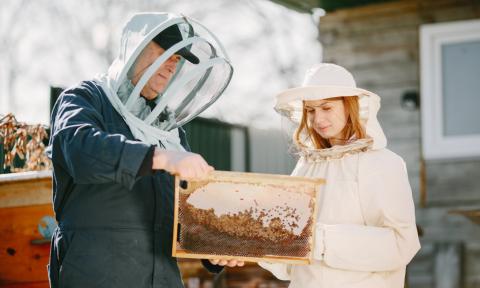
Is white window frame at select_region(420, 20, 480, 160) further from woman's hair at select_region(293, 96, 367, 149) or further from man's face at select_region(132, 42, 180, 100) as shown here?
man's face at select_region(132, 42, 180, 100)

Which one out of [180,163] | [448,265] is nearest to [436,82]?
[448,265]

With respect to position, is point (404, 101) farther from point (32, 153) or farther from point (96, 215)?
point (96, 215)

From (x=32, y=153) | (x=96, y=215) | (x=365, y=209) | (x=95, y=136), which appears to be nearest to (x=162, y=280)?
(x=96, y=215)

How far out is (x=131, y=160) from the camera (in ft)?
9.37

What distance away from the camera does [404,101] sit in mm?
8508

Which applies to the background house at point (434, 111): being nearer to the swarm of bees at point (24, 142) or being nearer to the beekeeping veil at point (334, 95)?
the swarm of bees at point (24, 142)

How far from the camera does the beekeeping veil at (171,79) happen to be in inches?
128

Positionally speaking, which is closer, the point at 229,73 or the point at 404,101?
the point at 229,73

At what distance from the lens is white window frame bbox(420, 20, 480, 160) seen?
26.9 feet

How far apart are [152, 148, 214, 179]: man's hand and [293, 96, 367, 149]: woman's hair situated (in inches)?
39.0

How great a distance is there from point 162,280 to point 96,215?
35cm

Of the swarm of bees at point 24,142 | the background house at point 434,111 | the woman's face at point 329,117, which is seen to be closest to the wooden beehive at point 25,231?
the swarm of bees at point 24,142

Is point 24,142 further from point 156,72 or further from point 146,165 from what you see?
point 146,165

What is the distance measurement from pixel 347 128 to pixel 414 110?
194 inches
